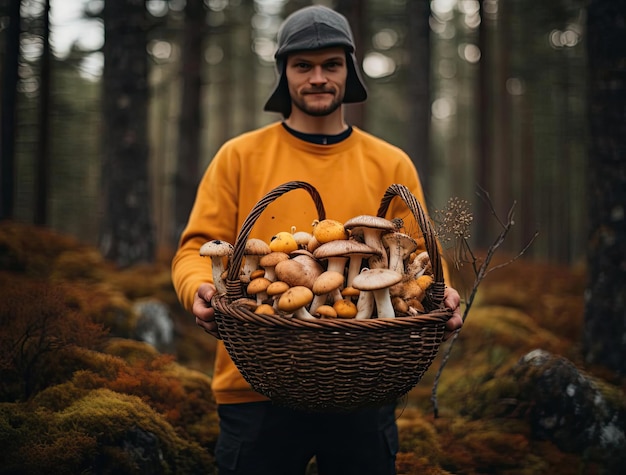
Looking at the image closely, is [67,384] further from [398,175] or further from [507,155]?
[507,155]

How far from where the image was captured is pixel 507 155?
16078 millimetres

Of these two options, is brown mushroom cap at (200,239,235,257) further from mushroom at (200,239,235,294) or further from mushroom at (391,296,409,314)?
mushroom at (391,296,409,314)

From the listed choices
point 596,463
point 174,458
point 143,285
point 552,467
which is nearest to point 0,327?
point 174,458

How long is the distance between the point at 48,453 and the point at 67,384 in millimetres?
651

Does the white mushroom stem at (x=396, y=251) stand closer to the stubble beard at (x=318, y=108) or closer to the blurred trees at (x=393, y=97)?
the stubble beard at (x=318, y=108)

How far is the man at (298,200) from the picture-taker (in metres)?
2.59

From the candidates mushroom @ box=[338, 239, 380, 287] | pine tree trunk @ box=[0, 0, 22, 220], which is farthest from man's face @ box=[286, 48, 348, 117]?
pine tree trunk @ box=[0, 0, 22, 220]

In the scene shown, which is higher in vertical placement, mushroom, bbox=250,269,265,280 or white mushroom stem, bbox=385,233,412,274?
white mushroom stem, bbox=385,233,412,274

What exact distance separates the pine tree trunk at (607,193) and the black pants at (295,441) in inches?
125

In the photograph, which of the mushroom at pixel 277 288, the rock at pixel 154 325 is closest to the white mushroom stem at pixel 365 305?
the mushroom at pixel 277 288

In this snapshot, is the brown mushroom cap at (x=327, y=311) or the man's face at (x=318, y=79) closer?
the brown mushroom cap at (x=327, y=311)

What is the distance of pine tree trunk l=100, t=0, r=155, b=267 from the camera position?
7551 mm

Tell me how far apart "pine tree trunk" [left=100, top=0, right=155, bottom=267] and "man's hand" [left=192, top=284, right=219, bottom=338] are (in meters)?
6.00

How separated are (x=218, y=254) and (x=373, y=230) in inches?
28.1
